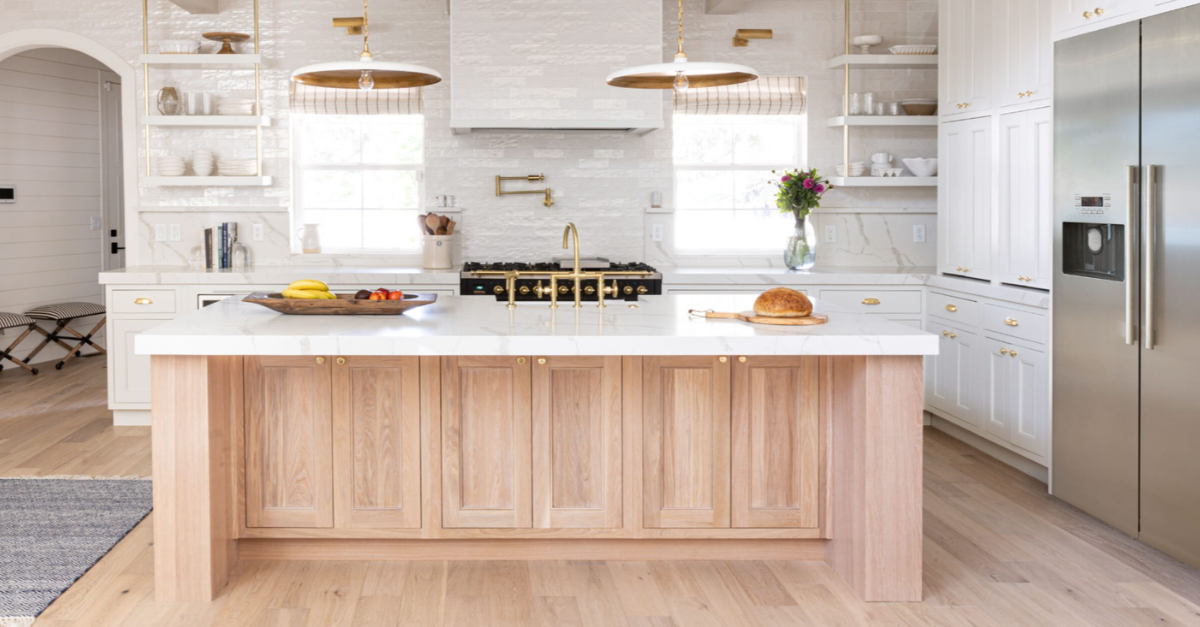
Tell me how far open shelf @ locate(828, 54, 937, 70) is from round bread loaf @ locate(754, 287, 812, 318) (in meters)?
3.26

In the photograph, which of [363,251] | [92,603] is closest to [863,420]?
[92,603]

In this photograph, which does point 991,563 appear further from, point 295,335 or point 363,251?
point 363,251

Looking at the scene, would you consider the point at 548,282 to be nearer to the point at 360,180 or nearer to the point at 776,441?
the point at 360,180

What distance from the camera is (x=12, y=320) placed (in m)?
7.29

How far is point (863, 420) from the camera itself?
322 cm

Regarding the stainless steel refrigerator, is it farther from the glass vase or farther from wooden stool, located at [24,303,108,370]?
wooden stool, located at [24,303,108,370]

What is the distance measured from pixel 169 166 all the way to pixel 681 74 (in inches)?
158

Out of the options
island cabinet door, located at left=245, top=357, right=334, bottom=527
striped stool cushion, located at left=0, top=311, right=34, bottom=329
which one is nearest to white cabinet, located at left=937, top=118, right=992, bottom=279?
island cabinet door, located at left=245, top=357, right=334, bottom=527

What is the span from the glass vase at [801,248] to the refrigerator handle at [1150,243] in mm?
2530

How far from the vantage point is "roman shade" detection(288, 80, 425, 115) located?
6.32 metres

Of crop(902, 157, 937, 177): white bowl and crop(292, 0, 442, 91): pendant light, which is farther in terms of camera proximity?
crop(902, 157, 937, 177): white bowl

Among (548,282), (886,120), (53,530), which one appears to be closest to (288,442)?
(53,530)

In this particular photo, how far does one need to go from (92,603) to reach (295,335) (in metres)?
1.11

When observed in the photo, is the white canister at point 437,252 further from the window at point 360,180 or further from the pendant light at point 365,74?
the pendant light at point 365,74
